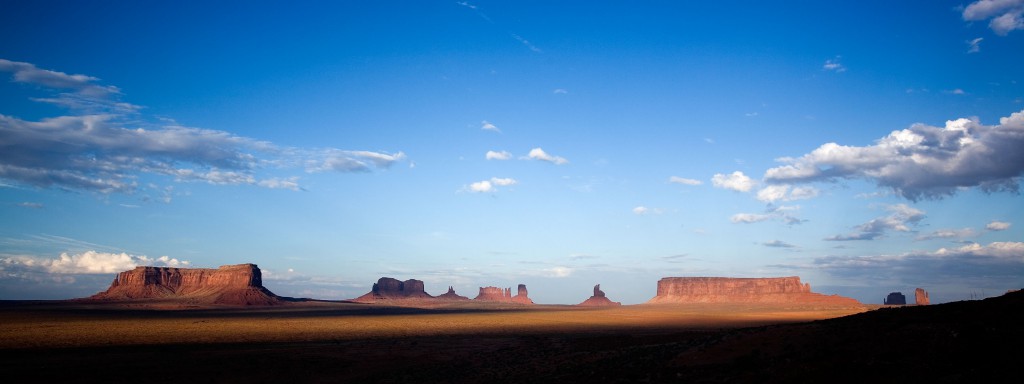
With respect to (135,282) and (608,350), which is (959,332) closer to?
(608,350)

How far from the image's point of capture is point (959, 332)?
60.2 feet

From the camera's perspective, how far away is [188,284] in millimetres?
180625

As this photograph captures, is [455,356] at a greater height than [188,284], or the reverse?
[188,284]

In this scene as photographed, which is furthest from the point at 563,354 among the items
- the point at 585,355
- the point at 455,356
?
the point at 455,356

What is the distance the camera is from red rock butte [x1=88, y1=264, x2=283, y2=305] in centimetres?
16400

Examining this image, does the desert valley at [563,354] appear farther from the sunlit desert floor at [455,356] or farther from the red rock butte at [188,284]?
the red rock butte at [188,284]

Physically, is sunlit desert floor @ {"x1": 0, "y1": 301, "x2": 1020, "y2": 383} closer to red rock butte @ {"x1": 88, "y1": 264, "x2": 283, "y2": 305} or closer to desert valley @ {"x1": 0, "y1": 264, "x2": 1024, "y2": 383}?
desert valley @ {"x1": 0, "y1": 264, "x2": 1024, "y2": 383}

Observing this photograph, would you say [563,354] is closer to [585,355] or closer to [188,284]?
[585,355]

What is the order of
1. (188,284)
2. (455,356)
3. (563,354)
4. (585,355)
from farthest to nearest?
1. (188,284)
2. (455,356)
3. (563,354)
4. (585,355)

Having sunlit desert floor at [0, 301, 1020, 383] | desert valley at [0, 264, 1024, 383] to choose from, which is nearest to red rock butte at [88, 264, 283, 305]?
desert valley at [0, 264, 1024, 383]

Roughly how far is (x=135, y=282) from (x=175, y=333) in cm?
14526

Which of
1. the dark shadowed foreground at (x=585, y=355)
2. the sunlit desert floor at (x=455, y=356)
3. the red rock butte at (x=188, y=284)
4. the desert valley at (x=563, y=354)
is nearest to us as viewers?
the dark shadowed foreground at (x=585, y=355)

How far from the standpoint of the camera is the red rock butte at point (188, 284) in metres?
164

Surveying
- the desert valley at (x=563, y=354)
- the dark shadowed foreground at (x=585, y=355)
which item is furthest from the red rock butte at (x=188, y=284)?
the dark shadowed foreground at (x=585, y=355)
